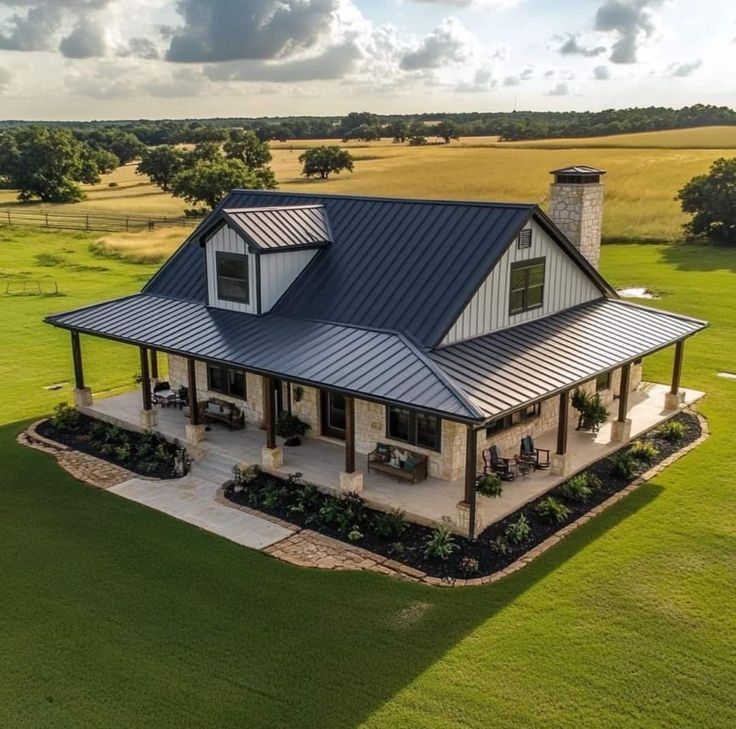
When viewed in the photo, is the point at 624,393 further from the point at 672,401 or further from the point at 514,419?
the point at 672,401

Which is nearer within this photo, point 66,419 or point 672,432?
point 672,432

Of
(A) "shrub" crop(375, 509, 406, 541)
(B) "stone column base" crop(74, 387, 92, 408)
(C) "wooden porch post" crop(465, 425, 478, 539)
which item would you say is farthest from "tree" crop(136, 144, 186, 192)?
(C) "wooden porch post" crop(465, 425, 478, 539)

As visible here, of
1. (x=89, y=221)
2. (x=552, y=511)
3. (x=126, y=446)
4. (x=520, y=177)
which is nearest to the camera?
(x=552, y=511)

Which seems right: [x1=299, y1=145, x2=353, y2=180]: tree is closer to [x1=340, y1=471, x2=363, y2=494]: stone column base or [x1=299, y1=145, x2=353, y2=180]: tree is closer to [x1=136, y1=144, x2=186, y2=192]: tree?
[x1=136, y1=144, x2=186, y2=192]: tree

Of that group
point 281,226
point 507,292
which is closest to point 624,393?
point 507,292

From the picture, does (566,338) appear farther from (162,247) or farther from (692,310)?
(162,247)

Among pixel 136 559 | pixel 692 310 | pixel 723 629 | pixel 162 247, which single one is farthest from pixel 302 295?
pixel 162 247

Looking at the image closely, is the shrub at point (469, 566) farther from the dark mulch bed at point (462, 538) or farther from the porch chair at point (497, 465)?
the porch chair at point (497, 465)
